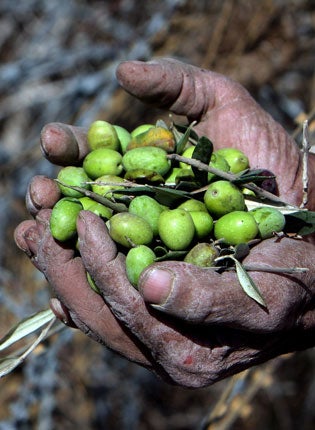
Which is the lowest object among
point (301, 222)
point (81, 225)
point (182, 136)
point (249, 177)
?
point (301, 222)

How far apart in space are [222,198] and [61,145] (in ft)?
2.00

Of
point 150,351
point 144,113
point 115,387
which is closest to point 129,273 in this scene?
point 150,351

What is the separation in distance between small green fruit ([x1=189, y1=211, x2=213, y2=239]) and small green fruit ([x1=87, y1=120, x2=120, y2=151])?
45 centimetres

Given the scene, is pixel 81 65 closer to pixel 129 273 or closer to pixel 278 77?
pixel 278 77

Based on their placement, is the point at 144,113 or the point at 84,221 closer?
the point at 84,221

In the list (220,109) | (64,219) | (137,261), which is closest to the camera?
(137,261)

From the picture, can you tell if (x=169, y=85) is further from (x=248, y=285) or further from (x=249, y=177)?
(x=248, y=285)

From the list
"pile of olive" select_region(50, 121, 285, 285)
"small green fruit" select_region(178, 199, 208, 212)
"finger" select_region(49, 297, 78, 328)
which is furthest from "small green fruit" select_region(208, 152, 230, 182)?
"finger" select_region(49, 297, 78, 328)

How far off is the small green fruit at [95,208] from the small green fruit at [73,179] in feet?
→ 0.16

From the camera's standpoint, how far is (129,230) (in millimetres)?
1681

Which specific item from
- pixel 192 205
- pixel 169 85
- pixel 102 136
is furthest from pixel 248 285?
pixel 169 85

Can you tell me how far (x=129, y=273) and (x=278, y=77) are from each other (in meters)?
3.60

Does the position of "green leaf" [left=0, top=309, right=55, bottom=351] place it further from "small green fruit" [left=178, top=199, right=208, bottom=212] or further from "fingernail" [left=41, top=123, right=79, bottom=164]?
"small green fruit" [left=178, top=199, right=208, bottom=212]

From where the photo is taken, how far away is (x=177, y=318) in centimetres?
168
